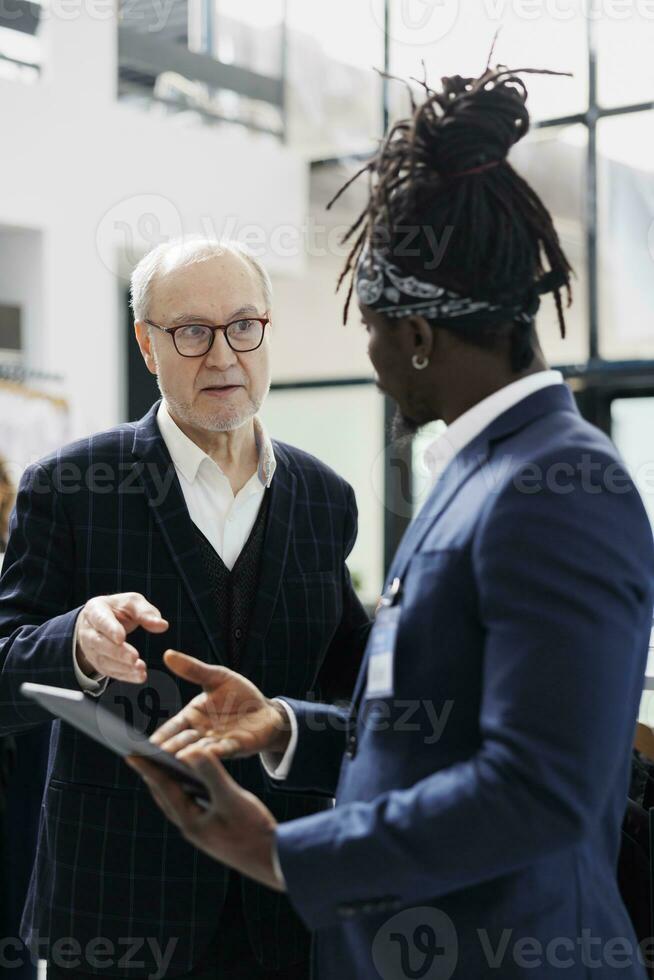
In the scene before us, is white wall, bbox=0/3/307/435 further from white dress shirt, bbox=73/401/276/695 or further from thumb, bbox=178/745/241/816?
thumb, bbox=178/745/241/816

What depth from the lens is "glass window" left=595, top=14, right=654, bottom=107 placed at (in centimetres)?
607

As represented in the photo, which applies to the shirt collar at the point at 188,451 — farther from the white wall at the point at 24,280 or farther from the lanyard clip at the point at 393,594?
the white wall at the point at 24,280

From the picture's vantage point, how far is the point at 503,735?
36.8 inches

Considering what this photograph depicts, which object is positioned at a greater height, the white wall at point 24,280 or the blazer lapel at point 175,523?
the white wall at point 24,280

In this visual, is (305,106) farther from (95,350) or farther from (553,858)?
(553,858)

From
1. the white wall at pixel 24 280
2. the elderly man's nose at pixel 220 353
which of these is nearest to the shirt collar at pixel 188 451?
the elderly man's nose at pixel 220 353

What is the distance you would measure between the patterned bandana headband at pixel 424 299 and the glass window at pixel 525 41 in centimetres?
528

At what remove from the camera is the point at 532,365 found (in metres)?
1.11

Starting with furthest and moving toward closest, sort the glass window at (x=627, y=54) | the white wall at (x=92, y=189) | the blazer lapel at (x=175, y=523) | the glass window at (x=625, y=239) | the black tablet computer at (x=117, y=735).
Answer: the glass window at (x=625, y=239) < the glass window at (x=627, y=54) < the white wall at (x=92, y=189) < the blazer lapel at (x=175, y=523) < the black tablet computer at (x=117, y=735)

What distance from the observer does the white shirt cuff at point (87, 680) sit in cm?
150

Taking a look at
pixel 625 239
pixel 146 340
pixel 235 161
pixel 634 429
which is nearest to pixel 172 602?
pixel 146 340

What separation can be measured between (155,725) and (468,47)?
5391 mm

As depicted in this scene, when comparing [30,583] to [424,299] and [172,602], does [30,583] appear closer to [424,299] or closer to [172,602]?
[172,602]

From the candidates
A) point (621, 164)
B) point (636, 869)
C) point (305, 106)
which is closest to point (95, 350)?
point (305, 106)
